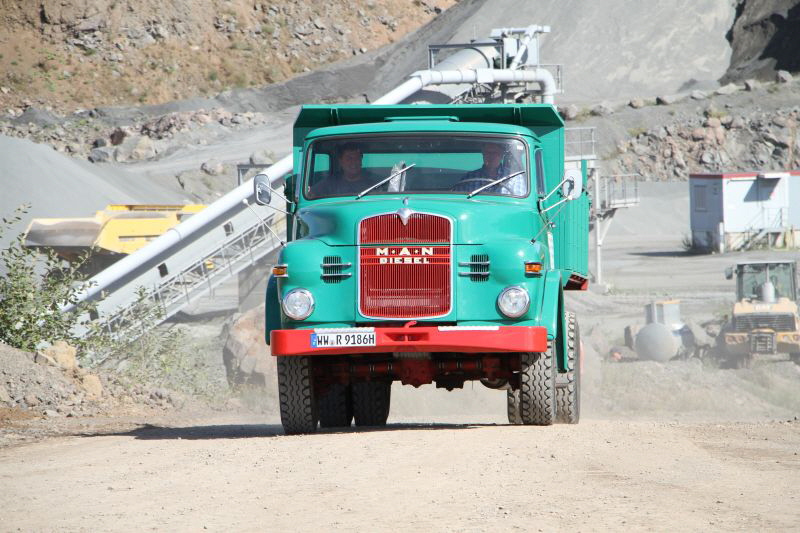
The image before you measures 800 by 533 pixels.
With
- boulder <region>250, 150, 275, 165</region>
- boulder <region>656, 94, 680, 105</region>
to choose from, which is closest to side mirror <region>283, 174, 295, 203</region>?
boulder <region>250, 150, 275, 165</region>

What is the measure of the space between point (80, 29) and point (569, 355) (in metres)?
88.7

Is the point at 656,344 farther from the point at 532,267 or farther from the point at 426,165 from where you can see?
the point at 532,267

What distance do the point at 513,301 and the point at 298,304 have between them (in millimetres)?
1787

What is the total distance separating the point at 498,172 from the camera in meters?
11.7

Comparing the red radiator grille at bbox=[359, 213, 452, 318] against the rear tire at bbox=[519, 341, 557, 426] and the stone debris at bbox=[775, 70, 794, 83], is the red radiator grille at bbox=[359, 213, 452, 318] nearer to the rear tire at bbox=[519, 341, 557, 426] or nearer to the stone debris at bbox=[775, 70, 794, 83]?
the rear tire at bbox=[519, 341, 557, 426]

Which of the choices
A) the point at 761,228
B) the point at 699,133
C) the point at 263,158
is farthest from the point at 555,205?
the point at 699,133

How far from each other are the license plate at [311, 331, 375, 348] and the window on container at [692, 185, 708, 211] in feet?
153

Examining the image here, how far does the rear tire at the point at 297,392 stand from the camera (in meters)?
11.7

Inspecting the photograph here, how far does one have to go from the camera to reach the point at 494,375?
1162 centimetres

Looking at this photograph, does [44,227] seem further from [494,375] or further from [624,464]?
[624,464]

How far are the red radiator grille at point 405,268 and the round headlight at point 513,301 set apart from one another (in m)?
0.44

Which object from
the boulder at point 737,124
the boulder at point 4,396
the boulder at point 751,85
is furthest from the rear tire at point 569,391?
the boulder at point 751,85

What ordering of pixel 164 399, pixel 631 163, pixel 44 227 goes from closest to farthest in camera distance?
pixel 164 399 → pixel 44 227 → pixel 631 163

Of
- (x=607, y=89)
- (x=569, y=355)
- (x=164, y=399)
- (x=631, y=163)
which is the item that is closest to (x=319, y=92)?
(x=607, y=89)
